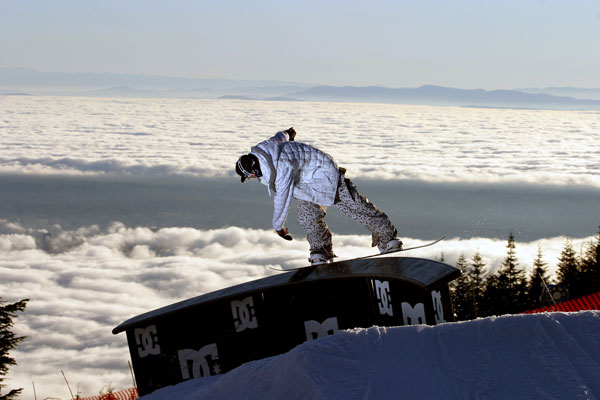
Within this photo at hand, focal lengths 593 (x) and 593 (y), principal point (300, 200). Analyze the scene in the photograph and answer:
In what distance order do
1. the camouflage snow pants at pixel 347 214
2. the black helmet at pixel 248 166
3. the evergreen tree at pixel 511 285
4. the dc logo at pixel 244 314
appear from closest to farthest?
the dc logo at pixel 244 314, the black helmet at pixel 248 166, the camouflage snow pants at pixel 347 214, the evergreen tree at pixel 511 285

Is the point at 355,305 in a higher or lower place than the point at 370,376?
lower

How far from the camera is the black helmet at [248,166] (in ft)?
22.3

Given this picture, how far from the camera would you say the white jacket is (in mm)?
6801

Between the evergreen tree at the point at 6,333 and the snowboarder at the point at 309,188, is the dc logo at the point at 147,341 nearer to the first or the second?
the snowboarder at the point at 309,188

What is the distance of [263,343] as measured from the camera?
6.59 metres

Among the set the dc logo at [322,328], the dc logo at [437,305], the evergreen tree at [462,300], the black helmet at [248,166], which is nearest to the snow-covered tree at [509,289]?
the evergreen tree at [462,300]

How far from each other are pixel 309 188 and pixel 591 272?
38.3 m

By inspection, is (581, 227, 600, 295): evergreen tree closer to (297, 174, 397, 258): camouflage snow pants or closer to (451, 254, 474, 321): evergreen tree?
(451, 254, 474, 321): evergreen tree

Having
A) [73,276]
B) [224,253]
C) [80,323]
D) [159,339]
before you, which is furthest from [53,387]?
[159,339]

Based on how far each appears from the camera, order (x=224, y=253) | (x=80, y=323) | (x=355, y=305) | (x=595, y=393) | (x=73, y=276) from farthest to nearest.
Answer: (x=224, y=253), (x=73, y=276), (x=80, y=323), (x=355, y=305), (x=595, y=393)

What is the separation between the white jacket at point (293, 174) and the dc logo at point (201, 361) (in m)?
1.58

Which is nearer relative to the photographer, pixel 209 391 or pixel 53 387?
pixel 209 391

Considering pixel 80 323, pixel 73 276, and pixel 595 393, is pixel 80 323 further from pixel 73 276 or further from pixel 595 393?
pixel 595 393

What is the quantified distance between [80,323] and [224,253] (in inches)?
2393
